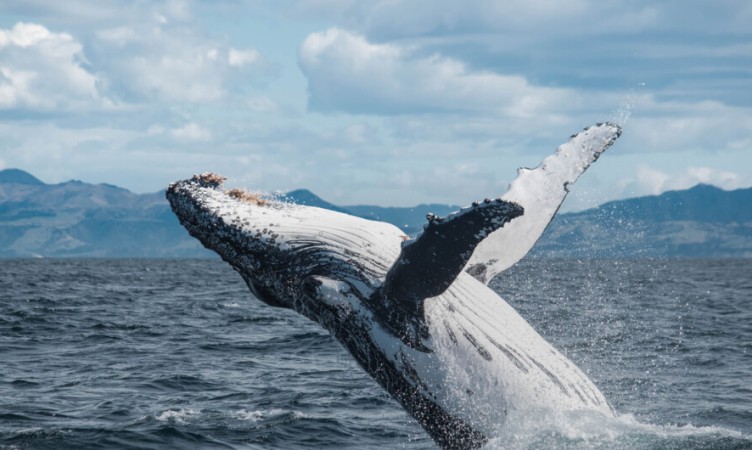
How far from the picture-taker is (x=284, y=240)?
7.20 metres

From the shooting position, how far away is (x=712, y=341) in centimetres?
1847

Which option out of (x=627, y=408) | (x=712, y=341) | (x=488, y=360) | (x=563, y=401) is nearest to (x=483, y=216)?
(x=488, y=360)

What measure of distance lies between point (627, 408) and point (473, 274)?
450cm

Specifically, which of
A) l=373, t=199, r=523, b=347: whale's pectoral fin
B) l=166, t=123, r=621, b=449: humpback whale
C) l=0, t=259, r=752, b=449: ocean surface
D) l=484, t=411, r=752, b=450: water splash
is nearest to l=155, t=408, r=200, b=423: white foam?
l=0, t=259, r=752, b=449: ocean surface

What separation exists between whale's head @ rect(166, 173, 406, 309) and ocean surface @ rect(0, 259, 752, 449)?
1.56 meters

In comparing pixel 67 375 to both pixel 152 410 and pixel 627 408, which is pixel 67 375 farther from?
pixel 627 408

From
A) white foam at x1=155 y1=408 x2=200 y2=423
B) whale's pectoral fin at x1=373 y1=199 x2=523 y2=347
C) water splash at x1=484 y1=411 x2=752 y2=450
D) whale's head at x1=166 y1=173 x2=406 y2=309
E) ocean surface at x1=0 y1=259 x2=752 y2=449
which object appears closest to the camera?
whale's pectoral fin at x1=373 y1=199 x2=523 y2=347

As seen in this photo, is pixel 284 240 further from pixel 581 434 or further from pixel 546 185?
pixel 581 434

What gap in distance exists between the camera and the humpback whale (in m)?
6.27

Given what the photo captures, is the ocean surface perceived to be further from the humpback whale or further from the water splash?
the humpback whale

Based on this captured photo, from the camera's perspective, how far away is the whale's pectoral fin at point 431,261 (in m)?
5.99

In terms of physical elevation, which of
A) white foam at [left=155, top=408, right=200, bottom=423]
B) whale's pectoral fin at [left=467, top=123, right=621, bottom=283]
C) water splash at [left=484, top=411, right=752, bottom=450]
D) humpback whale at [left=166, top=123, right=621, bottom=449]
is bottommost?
white foam at [left=155, top=408, right=200, bottom=423]

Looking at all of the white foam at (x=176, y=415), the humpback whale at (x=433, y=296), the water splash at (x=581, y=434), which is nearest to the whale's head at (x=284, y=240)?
the humpback whale at (x=433, y=296)

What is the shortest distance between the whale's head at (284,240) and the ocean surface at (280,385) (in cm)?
156
